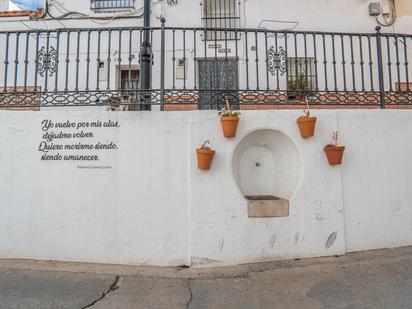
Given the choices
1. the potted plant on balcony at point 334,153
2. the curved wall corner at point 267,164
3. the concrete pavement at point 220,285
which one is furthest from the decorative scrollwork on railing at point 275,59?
the concrete pavement at point 220,285

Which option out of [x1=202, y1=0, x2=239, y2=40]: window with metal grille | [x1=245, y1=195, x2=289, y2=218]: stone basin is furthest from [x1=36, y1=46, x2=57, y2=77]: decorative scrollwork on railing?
[x1=202, y1=0, x2=239, y2=40]: window with metal grille

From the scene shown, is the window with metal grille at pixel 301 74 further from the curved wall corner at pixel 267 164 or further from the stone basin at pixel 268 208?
the stone basin at pixel 268 208

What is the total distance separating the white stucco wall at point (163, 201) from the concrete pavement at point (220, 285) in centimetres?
19

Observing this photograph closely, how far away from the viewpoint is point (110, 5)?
27.3 ft

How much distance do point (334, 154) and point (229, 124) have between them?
1.43 m

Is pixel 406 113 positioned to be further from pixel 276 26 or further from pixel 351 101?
pixel 276 26

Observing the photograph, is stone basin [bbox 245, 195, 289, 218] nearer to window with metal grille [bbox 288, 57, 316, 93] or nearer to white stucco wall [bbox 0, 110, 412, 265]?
white stucco wall [bbox 0, 110, 412, 265]

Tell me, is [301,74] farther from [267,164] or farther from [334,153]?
[334,153]

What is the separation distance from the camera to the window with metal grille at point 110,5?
8273 mm

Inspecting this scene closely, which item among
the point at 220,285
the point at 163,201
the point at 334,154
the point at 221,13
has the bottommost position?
the point at 220,285

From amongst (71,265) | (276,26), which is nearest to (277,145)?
(71,265)

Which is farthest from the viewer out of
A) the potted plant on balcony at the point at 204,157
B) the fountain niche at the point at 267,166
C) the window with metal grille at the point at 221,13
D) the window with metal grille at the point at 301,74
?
the window with metal grille at the point at 221,13

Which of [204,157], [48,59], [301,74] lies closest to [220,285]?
[204,157]

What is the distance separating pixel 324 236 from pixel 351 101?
79.4 inches
